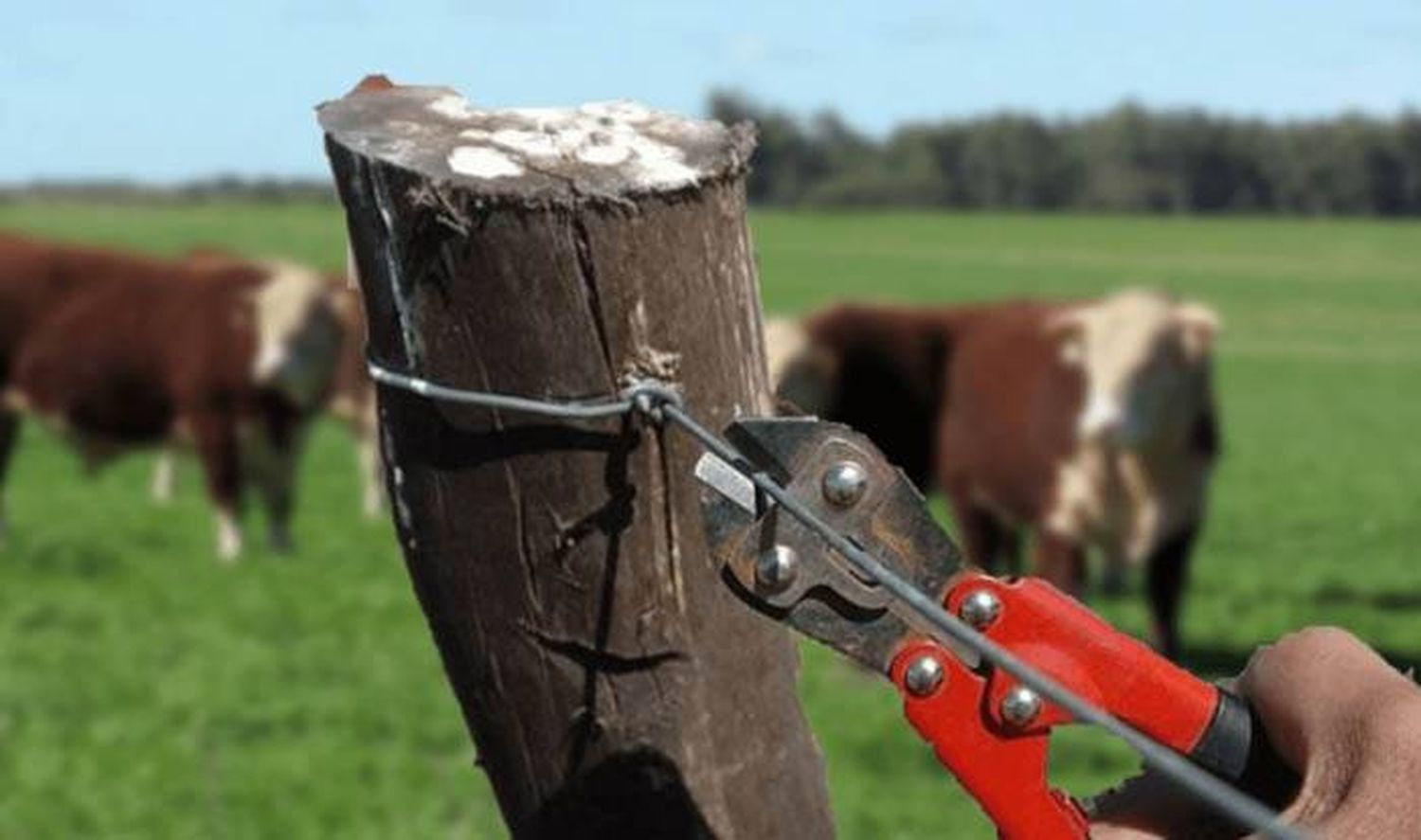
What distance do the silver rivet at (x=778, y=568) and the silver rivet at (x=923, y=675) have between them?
0.10 m

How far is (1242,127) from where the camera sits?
62.0 m

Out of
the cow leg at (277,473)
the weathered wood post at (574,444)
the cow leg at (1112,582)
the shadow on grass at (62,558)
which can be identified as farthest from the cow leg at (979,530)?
the weathered wood post at (574,444)

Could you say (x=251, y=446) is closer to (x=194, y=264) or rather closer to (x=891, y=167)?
(x=194, y=264)

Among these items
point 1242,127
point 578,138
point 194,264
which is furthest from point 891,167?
point 578,138

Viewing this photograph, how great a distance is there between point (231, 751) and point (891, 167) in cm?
7205

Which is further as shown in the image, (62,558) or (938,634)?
(62,558)

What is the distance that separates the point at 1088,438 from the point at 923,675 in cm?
1000

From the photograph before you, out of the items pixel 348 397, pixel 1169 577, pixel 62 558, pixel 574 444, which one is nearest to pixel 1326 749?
pixel 574 444

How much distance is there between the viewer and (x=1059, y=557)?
1194 centimetres

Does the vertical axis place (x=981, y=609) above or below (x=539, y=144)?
below

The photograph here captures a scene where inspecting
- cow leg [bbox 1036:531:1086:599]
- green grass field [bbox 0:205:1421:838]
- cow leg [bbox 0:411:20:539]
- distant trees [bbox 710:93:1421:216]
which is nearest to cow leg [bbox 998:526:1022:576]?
cow leg [bbox 1036:531:1086:599]

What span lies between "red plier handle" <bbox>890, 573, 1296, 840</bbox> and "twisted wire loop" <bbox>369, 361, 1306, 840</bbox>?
1 centimetres

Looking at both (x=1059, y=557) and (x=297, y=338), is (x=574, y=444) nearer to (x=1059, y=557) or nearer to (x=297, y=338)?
(x=1059, y=557)

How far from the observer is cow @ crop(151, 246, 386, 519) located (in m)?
17.9
